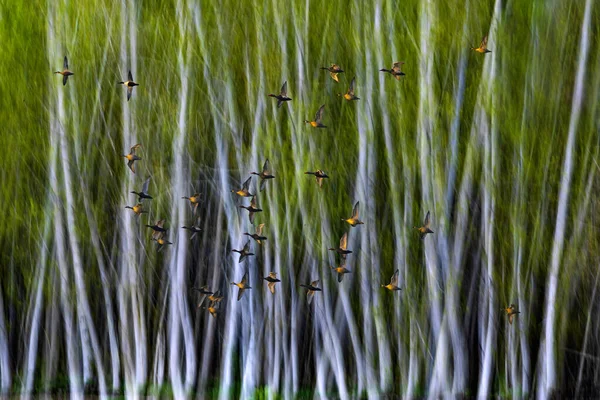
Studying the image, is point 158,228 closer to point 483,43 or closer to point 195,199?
point 195,199

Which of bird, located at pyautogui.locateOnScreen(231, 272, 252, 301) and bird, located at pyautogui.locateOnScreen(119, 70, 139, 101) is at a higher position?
bird, located at pyautogui.locateOnScreen(119, 70, 139, 101)

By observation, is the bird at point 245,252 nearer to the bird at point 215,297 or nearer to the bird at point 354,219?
the bird at point 215,297

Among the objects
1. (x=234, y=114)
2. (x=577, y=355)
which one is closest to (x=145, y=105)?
(x=234, y=114)

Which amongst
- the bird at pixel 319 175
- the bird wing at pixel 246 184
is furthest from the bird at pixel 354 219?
the bird wing at pixel 246 184

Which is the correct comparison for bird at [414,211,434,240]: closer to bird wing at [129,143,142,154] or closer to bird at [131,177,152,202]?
bird at [131,177,152,202]

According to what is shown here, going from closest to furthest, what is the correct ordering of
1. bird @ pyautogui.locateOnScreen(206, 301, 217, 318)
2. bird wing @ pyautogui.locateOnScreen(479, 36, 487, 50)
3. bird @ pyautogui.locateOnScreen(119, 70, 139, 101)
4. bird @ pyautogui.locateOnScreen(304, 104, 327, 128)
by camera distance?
bird @ pyautogui.locateOnScreen(304, 104, 327, 128), bird wing @ pyautogui.locateOnScreen(479, 36, 487, 50), bird @ pyautogui.locateOnScreen(119, 70, 139, 101), bird @ pyautogui.locateOnScreen(206, 301, 217, 318)

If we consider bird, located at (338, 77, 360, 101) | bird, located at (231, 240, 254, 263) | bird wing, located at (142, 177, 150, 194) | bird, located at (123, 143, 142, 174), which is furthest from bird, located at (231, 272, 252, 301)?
bird, located at (338, 77, 360, 101)

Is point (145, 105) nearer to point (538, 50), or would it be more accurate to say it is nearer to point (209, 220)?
point (209, 220)

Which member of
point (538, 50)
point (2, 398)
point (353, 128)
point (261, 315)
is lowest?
point (2, 398)
